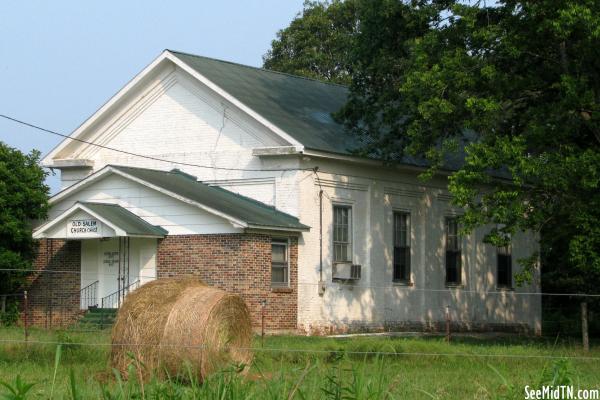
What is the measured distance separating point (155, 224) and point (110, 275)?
211 cm

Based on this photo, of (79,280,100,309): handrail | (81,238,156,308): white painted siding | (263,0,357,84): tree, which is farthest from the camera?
(263,0,357,84): tree

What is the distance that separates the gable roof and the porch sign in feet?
4.80

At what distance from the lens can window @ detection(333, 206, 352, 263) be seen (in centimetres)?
3153

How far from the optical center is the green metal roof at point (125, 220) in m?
29.0

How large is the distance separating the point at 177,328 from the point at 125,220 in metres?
14.7

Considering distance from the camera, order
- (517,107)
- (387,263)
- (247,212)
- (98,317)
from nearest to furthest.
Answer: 1. (517,107)
2. (247,212)
3. (98,317)
4. (387,263)

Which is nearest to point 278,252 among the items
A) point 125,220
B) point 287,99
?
point 125,220

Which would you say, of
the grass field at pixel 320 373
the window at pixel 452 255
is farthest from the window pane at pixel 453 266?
the grass field at pixel 320 373

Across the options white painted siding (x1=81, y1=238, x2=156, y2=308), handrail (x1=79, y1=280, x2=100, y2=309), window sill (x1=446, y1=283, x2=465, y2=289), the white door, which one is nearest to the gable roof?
white painted siding (x1=81, y1=238, x2=156, y2=308)

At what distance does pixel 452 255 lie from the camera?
3603 centimetres

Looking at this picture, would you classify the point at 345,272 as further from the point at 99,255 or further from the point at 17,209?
the point at 17,209

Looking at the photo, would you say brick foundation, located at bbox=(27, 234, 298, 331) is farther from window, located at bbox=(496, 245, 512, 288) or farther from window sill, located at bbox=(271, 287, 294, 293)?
window, located at bbox=(496, 245, 512, 288)

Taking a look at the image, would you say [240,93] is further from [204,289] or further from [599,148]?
[204,289]

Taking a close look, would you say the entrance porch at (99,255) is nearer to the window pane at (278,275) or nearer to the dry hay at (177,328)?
the window pane at (278,275)
